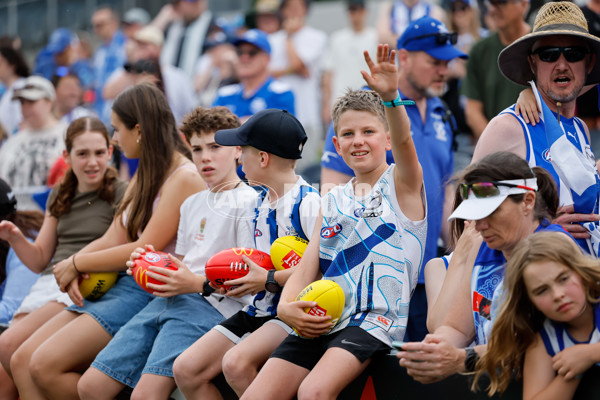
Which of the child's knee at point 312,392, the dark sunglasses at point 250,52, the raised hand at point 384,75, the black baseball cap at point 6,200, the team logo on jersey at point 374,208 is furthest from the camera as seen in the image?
the dark sunglasses at point 250,52

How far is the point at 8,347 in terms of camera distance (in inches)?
226

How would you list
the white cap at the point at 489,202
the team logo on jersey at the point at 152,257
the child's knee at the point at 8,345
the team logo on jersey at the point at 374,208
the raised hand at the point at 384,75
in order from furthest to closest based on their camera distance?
the child's knee at the point at 8,345, the team logo on jersey at the point at 152,257, the team logo on jersey at the point at 374,208, the raised hand at the point at 384,75, the white cap at the point at 489,202

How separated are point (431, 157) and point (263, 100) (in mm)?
2532

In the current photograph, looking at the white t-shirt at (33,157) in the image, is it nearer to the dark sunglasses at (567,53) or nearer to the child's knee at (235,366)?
the child's knee at (235,366)

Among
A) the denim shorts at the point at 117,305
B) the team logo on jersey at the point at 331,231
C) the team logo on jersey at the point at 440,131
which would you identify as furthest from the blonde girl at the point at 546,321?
the denim shorts at the point at 117,305

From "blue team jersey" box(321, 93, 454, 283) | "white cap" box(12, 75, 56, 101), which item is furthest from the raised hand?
"white cap" box(12, 75, 56, 101)

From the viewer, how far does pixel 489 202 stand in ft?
12.0

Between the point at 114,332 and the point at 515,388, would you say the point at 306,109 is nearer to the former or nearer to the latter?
the point at 114,332

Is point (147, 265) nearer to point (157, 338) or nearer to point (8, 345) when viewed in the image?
point (157, 338)

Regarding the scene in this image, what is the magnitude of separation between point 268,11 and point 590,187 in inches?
294

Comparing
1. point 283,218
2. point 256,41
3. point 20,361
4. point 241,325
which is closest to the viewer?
point 241,325

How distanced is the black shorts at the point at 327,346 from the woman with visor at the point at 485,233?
0.28 metres

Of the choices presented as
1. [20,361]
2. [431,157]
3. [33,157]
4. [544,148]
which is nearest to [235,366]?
[20,361]

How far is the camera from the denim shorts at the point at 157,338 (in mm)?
4812
